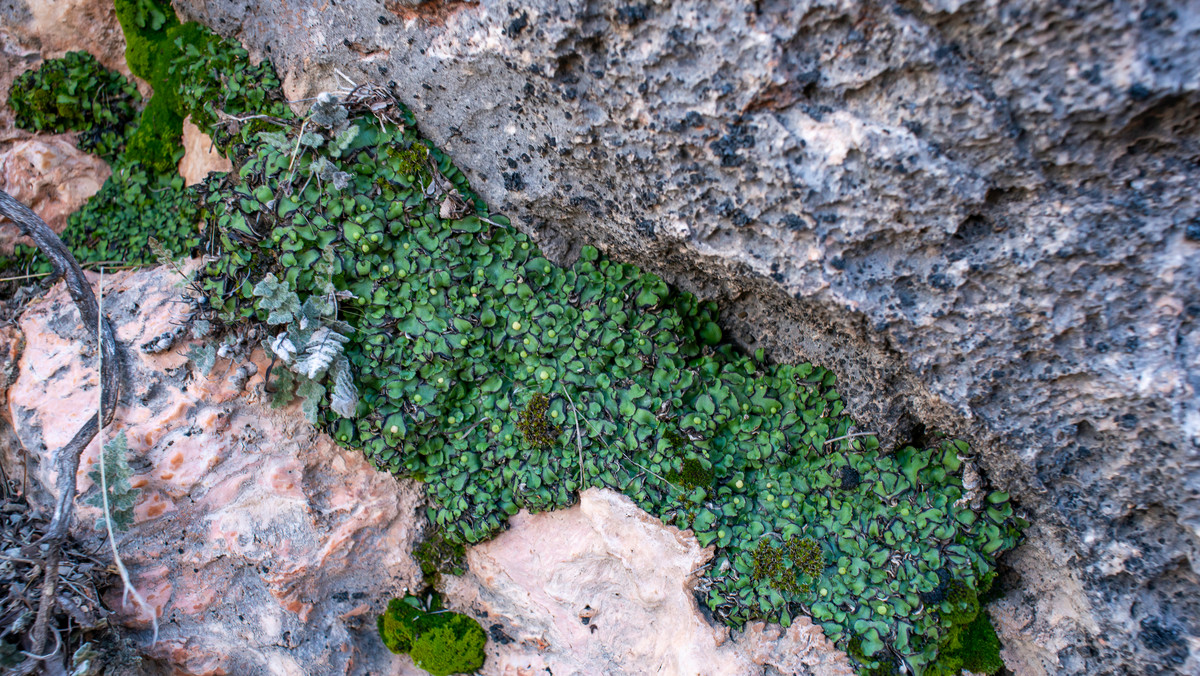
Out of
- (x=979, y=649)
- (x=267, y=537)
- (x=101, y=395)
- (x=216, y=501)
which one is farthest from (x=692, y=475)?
(x=101, y=395)

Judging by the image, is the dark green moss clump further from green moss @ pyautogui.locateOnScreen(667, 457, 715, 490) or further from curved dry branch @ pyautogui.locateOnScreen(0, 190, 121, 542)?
curved dry branch @ pyautogui.locateOnScreen(0, 190, 121, 542)

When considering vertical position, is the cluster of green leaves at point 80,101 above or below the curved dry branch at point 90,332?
above

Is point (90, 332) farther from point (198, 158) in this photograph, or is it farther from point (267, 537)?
point (267, 537)

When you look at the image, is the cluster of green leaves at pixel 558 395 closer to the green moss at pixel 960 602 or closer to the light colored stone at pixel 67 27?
the green moss at pixel 960 602

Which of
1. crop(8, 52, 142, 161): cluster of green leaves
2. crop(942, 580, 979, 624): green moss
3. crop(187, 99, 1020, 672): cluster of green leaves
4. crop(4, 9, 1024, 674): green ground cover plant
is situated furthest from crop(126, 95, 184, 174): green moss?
crop(942, 580, 979, 624): green moss

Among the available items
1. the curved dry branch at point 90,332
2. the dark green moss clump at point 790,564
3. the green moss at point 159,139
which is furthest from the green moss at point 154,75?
the dark green moss clump at point 790,564
